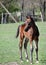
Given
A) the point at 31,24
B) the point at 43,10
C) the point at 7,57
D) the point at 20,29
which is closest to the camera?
the point at 31,24

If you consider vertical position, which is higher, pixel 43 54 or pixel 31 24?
pixel 31 24

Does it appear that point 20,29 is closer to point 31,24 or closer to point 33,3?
point 31,24

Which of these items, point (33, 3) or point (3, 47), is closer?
→ point (3, 47)

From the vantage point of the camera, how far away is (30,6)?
2685 inches

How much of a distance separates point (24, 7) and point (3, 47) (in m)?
53.6

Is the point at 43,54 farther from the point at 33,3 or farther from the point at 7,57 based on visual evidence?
the point at 33,3

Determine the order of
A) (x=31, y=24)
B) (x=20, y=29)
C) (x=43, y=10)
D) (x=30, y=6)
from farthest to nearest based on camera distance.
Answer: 1. (x=30, y=6)
2. (x=43, y=10)
3. (x=20, y=29)
4. (x=31, y=24)

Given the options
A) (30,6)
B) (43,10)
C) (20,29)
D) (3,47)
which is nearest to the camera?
(20,29)

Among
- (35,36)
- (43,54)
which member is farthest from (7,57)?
(35,36)

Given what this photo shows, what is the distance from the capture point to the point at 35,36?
10805 millimetres

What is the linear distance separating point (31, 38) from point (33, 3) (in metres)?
55.9

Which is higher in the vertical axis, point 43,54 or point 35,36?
point 35,36

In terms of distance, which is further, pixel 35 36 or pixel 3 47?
pixel 3 47

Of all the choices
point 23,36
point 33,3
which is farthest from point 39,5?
point 23,36
